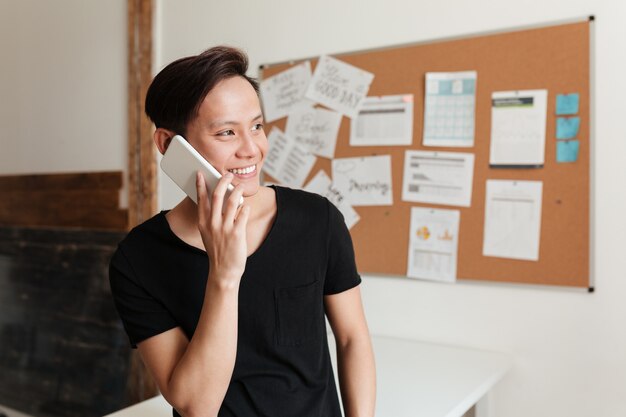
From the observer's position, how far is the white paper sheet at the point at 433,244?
2084 mm

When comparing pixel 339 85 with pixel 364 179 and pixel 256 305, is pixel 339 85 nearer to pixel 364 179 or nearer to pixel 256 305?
pixel 364 179

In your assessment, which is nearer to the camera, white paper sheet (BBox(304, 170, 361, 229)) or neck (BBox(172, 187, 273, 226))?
neck (BBox(172, 187, 273, 226))

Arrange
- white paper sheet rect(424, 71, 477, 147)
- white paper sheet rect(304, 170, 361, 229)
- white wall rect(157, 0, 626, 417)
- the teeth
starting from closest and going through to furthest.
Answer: the teeth, white wall rect(157, 0, 626, 417), white paper sheet rect(424, 71, 477, 147), white paper sheet rect(304, 170, 361, 229)

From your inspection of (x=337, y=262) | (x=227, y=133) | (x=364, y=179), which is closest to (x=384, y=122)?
(x=364, y=179)

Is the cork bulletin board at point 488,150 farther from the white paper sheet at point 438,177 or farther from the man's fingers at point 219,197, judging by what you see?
the man's fingers at point 219,197

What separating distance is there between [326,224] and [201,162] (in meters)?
0.31

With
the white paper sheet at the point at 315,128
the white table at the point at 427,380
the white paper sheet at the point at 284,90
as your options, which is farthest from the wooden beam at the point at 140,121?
the white table at the point at 427,380

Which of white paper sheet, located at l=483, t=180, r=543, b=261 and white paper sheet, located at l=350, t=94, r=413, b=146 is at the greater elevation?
white paper sheet, located at l=350, t=94, r=413, b=146

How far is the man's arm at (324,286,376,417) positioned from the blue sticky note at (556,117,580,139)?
1060 mm

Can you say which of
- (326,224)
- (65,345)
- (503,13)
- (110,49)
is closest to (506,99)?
(503,13)

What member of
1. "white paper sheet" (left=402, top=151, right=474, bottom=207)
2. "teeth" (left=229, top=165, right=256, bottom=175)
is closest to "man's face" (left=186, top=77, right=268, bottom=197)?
"teeth" (left=229, top=165, right=256, bottom=175)

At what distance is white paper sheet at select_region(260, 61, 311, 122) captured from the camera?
239 centimetres

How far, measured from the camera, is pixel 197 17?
2682mm

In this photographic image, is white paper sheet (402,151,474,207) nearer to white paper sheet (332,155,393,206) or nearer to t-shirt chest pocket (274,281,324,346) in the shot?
white paper sheet (332,155,393,206)
